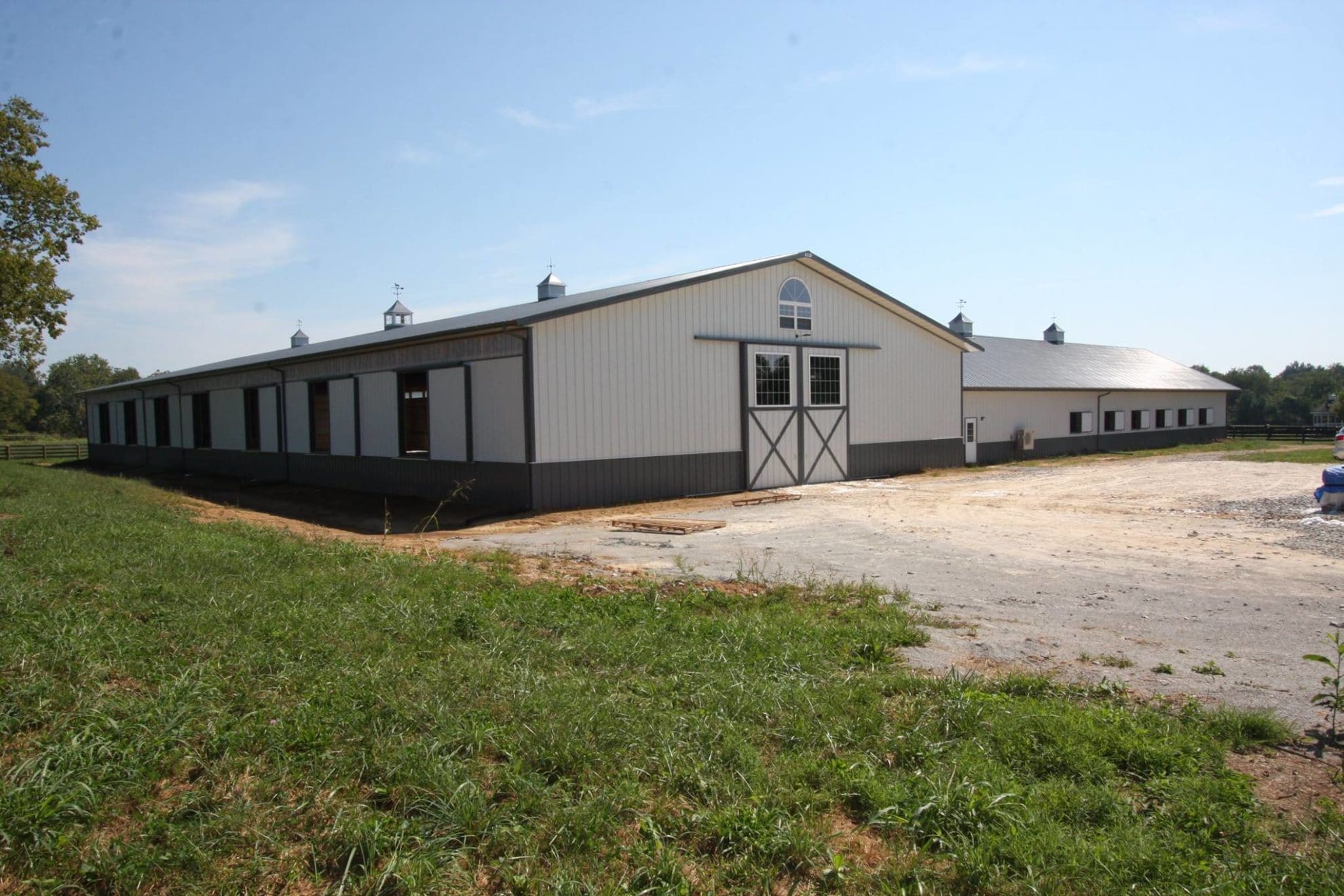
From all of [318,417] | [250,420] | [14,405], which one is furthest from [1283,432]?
[14,405]

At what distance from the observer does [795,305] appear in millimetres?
22203

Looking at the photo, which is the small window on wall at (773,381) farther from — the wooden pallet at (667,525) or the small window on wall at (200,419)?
the small window on wall at (200,419)

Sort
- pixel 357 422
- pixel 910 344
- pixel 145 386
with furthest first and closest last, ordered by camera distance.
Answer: pixel 145 386 < pixel 910 344 < pixel 357 422

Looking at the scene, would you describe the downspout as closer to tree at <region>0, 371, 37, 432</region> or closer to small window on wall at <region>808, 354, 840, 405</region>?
small window on wall at <region>808, 354, 840, 405</region>

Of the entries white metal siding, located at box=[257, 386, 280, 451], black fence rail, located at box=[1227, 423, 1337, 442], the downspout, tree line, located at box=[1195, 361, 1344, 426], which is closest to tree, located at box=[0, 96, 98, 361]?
white metal siding, located at box=[257, 386, 280, 451]

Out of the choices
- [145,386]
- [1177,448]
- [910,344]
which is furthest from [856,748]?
[1177,448]

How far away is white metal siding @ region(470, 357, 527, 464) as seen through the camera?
55.6 feet

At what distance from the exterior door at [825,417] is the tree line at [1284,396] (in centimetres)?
5306

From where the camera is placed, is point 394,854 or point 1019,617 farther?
point 1019,617

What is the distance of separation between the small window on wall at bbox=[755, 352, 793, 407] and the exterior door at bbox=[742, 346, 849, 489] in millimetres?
16

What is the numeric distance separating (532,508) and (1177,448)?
1329 inches

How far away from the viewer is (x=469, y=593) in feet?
25.2

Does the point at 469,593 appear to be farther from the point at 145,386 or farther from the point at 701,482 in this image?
the point at 145,386

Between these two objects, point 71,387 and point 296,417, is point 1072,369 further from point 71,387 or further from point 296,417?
point 71,387
